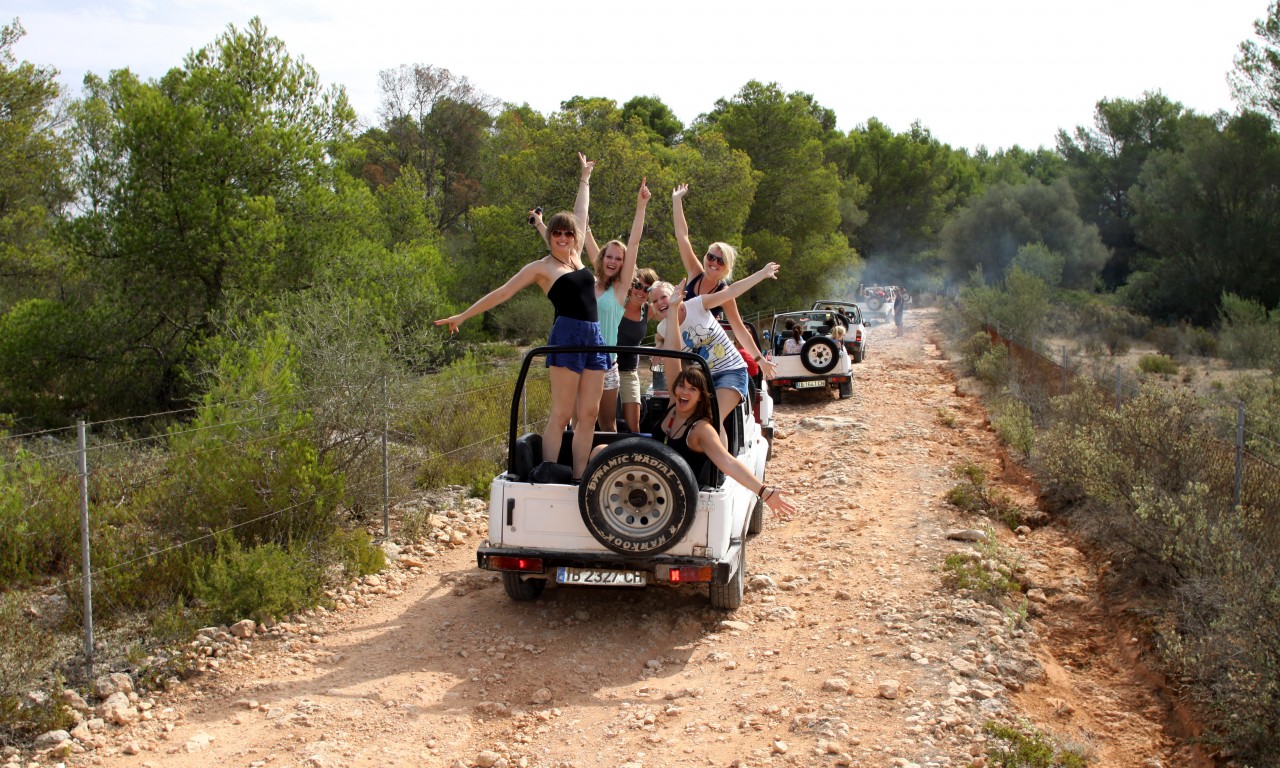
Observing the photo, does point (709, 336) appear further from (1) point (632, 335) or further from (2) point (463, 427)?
(2) point (463, 427)

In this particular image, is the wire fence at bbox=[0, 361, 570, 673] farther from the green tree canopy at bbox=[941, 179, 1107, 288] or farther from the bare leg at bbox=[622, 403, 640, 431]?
the green tree canopy at bbox=[941, 179, 1107, 288]

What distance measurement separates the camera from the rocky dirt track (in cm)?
479

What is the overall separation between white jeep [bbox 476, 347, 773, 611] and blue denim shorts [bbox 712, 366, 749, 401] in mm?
736

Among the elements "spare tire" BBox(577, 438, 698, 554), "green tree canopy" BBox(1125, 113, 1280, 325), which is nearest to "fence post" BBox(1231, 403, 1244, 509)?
"spare tire" BBox(577, 438, 698, 554)

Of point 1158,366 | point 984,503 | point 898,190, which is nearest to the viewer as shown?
point 984,503

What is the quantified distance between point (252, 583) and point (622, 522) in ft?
8.43

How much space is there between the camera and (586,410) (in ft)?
21.5

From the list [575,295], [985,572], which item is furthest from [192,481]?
[985,572]

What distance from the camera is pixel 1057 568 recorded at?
8.13m

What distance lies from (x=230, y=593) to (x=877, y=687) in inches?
161

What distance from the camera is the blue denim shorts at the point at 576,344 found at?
6.59 metres

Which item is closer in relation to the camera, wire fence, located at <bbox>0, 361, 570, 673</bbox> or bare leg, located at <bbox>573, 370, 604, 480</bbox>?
bare leg, located at <bbox>573, 370, 604, 480</bbox>

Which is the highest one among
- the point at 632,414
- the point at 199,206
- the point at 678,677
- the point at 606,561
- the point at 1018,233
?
the point at 1018,233

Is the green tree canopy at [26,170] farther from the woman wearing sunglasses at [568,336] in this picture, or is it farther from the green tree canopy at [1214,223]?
the green tree canopy at [1214,223]
